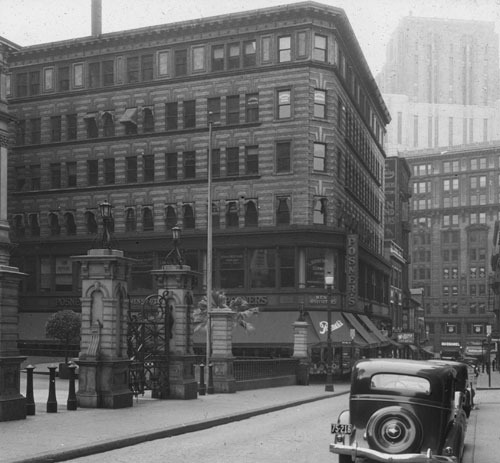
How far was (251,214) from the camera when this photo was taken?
55.0 meters

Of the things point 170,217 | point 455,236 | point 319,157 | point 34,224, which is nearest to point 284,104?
point 319,157

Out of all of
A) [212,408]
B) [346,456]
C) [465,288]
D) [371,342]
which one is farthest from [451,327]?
[346,456]

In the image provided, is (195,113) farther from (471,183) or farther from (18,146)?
(471,183)

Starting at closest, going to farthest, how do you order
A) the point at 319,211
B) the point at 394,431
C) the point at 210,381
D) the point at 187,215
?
the point at 394,431
the point at 210,381
the point at 319,211
the point at 187,215

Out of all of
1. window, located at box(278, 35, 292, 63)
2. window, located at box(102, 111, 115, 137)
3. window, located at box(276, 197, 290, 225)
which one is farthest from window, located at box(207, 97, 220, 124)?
window, located at box(102, 111, 115, 137)

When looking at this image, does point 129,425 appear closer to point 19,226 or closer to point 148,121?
point 148,121

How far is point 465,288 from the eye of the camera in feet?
503

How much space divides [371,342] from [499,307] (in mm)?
55542

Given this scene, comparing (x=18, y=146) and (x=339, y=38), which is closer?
(x=339, y=38)

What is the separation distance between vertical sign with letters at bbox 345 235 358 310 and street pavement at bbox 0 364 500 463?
89.2 feet

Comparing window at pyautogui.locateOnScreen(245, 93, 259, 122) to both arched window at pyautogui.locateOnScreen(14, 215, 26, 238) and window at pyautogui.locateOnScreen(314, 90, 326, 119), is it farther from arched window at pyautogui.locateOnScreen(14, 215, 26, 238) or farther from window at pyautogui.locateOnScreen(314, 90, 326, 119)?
arched window at pyautogui.locateOnScreen(14, 215, 26, 238)

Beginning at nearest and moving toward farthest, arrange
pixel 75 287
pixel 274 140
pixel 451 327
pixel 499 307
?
pixel 274 140 < pixel 75 287 < pixel 499 307 < pixel 451 327

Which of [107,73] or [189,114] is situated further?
[107,73]

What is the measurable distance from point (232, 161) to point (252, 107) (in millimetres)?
3713
